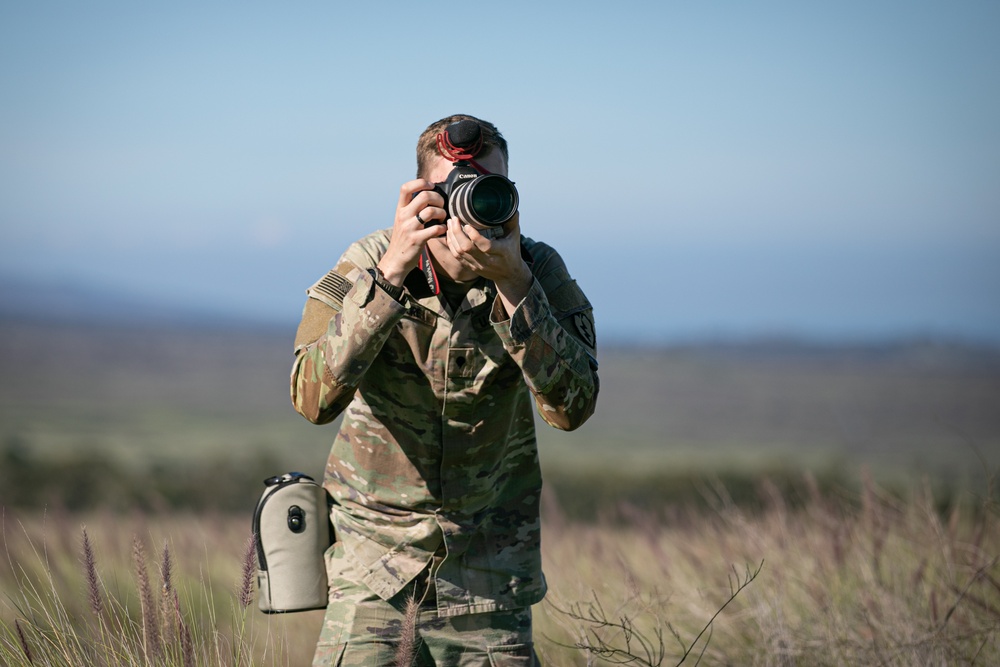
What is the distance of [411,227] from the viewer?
10.00 feet

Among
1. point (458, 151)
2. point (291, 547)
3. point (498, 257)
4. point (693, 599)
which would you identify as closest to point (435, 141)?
point (458, 151)

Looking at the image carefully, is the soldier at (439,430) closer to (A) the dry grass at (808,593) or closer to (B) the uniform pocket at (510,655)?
(B) the uniform pocket at (510,655)

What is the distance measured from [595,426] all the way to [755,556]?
75.6 metres

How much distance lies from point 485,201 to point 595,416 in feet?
261

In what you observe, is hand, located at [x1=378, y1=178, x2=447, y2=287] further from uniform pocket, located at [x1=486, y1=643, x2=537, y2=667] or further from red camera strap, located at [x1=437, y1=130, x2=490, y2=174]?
uniform pocket, located at [x1=486, y1=643, x2=537, y2=667]

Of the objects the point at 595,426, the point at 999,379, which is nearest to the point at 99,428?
the point at 595,426

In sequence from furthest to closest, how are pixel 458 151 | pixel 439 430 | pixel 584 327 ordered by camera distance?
1. pixel 584 327
2. pixel 439 430
3. pixel 458 151

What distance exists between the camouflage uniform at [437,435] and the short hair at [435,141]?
0.28 meters

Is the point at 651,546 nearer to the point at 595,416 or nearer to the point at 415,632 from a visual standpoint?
the point at 415,632

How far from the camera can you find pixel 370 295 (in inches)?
120

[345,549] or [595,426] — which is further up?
[345,549]

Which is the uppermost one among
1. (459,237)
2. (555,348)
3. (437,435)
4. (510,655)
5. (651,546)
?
(459,237)

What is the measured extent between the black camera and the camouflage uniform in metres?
0.30

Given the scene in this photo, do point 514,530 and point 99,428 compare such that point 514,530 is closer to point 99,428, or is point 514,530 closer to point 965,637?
point 965,637
